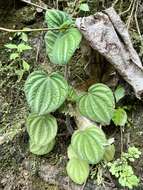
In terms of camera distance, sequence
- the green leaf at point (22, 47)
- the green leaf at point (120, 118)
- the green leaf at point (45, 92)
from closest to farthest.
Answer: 1. the green leaf at point (45, 92)
2. the green leaf at point (120, 118)
3. the green leaf at point (22, 47)

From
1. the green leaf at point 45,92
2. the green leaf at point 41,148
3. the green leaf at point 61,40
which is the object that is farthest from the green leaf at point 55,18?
the green leaf at point 41,148

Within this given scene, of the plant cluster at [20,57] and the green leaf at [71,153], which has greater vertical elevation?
the plant cluster at [20,57]

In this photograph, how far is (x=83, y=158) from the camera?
1465 millimetres

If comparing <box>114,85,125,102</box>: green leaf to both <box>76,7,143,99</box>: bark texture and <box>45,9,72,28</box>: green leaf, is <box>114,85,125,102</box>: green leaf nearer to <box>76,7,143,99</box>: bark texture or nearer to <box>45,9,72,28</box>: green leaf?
<box>76,7,143,99</box>: bark texture

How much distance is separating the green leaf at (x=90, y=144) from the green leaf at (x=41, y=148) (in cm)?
19

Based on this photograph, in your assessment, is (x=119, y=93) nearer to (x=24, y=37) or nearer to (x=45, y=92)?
(x=45, y=92)

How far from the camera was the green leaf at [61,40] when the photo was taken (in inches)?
57.5

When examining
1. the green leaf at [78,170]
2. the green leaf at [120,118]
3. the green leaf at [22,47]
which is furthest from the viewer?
the green leaf at [22,47]

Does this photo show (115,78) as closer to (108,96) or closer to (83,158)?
(108,96)

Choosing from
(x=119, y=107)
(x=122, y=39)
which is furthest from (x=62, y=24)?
(x=119, y=107)

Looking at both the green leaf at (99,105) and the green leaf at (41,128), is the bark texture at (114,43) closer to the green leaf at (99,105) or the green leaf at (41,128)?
the green leaf at (99,105)

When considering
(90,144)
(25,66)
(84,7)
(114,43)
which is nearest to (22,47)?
(25,66)

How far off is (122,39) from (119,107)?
0.29 metres

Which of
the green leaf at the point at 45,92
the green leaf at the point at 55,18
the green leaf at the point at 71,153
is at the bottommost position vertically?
the green leaf at the point at 71,153
